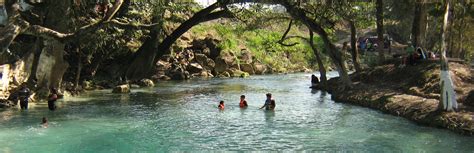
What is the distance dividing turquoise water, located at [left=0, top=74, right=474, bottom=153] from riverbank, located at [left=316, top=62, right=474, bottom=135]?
2.18 ft

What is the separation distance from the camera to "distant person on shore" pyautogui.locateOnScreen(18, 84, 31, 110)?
2662 centimetres

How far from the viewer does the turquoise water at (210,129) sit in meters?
17.6

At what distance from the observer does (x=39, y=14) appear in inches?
1329

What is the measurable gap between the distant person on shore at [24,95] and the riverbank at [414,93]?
729 inches

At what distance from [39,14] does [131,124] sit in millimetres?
15448

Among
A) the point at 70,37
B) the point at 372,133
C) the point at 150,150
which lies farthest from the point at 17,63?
the point at 372,133

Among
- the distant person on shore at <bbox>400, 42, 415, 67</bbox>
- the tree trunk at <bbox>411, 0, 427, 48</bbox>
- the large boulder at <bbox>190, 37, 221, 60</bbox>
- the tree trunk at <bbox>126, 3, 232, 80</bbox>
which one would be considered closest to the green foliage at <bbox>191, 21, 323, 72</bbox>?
the large boulder at <bbox>190, 37, 221, 60</bbox>

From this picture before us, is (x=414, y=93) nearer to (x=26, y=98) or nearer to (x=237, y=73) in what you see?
(x=26, y=98)

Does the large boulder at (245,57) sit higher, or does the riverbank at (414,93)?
the large boulder at (245,57)

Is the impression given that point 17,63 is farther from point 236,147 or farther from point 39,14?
point 236,147

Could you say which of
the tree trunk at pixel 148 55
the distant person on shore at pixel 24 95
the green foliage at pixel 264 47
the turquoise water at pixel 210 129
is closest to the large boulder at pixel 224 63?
the green foliage at pixel 264 47

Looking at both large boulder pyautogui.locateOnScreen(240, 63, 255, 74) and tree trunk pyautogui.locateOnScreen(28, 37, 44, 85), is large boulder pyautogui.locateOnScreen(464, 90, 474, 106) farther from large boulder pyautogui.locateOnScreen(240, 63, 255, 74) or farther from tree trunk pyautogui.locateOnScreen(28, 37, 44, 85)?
large boulder pyautogui.locateOnScreen(240, 63, 255, 74)

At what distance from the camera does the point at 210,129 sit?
2136cm

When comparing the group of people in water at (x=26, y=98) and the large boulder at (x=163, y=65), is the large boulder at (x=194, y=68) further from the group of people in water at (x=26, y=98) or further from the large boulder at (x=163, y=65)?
the group of people in water at (x=26, y=98)
